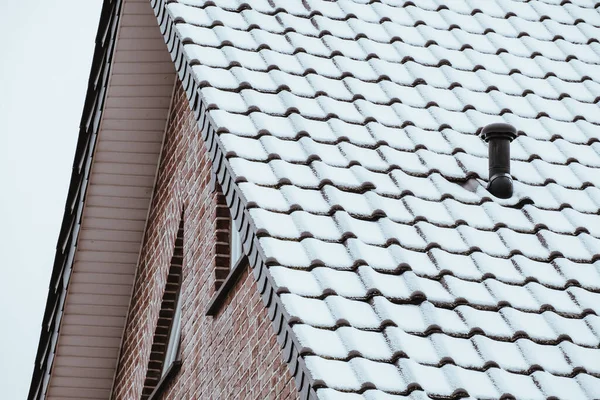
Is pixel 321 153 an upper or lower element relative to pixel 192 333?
upper

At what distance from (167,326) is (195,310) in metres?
1.38

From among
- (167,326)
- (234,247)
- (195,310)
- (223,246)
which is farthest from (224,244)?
(167,326)

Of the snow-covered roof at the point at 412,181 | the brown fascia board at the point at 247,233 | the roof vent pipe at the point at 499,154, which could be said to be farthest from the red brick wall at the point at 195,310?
the roof vent pipe at the point at 499,154

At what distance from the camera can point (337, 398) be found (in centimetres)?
474

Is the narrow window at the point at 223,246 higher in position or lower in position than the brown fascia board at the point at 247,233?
lower

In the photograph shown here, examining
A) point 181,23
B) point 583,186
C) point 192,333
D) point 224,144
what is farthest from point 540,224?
point 192,333

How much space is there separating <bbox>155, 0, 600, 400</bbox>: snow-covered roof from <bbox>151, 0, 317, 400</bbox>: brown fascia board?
25 mm

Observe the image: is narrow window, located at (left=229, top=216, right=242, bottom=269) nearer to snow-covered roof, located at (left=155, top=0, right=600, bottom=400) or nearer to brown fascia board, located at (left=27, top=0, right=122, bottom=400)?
snow-covered roof, located at (left=155, top=0, right=600, bottom=400)

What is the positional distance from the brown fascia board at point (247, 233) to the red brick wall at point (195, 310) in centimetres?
88

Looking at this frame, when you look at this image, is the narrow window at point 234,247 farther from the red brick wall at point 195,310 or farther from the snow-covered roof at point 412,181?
the snow-covered roof at point 412,181

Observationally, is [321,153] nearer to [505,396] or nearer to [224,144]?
[224,144]

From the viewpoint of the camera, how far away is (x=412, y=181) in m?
6.22

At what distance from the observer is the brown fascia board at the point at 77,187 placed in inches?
377

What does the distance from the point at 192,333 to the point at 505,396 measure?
12.8ft
